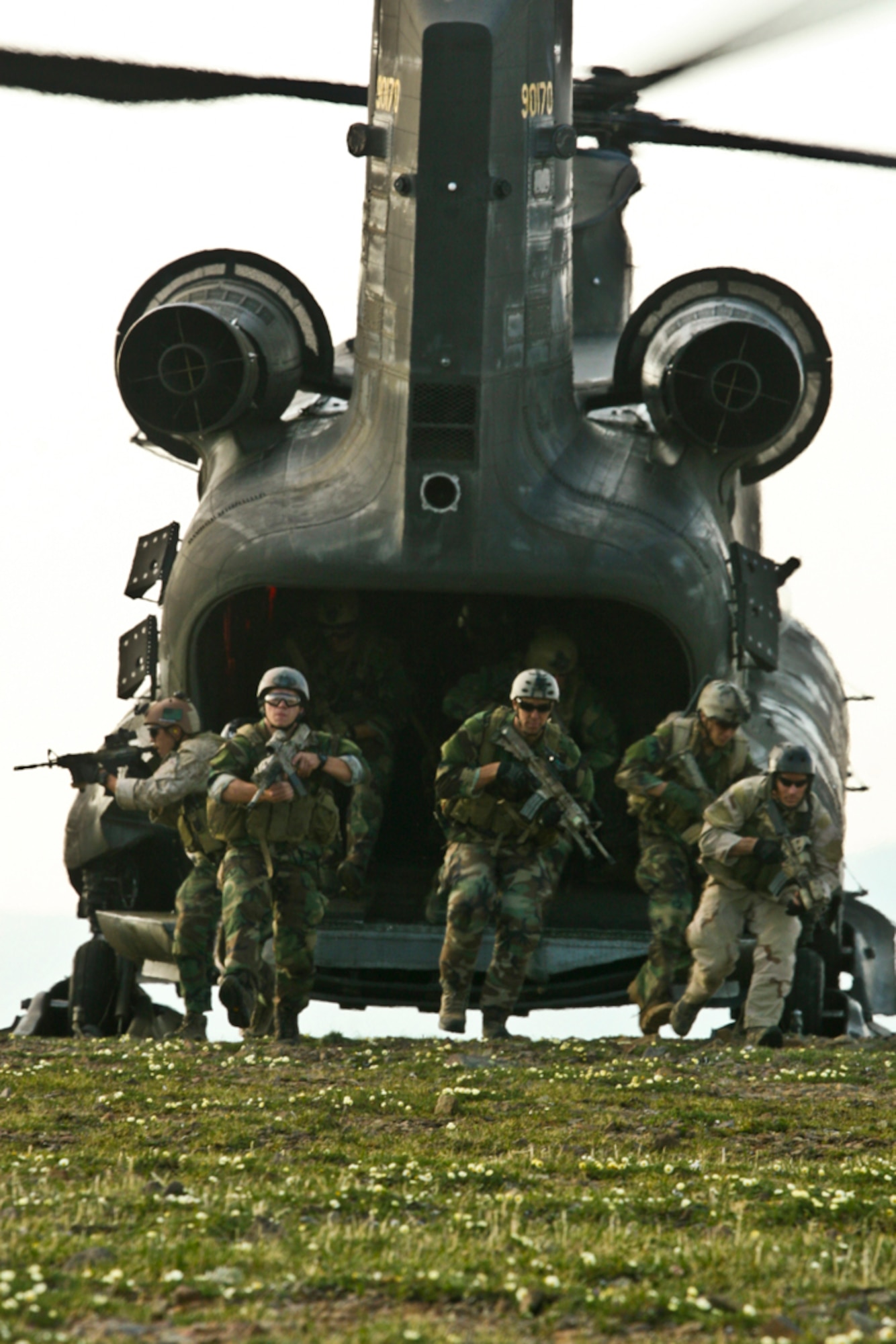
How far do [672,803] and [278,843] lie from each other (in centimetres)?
286

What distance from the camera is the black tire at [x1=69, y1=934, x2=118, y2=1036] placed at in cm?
1658

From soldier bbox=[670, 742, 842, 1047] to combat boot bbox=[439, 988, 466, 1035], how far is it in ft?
4.93

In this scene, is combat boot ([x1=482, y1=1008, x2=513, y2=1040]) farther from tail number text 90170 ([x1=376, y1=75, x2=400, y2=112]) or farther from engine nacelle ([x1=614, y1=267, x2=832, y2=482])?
tail number text 90170 ([x1=376, y1=75, x2=400, y2=112])

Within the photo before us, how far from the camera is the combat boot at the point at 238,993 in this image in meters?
12.0

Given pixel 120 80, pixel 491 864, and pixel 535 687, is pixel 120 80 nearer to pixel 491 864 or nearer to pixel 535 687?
pixel 535 687

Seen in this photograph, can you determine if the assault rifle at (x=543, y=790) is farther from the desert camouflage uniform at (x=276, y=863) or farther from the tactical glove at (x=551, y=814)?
the desert camouflage uniform at (x=276, y=863)

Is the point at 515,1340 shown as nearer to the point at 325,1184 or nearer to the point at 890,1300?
the point at 890,1300

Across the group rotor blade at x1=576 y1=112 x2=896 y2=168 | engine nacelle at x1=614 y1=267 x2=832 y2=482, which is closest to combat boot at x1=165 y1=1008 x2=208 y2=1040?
engine nacelle at x1=614 y1=267 x2=832 y2=482

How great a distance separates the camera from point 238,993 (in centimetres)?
1196

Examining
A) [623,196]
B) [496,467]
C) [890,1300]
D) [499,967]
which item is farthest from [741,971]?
[890,1300]

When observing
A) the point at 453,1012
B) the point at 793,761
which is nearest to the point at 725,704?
the point at 793,761

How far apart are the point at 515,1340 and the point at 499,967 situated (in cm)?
817

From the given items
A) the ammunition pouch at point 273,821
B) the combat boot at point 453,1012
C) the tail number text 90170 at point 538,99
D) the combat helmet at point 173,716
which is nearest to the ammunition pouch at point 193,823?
the combat helmet at point 173,716

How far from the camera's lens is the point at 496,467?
47.4 feet
